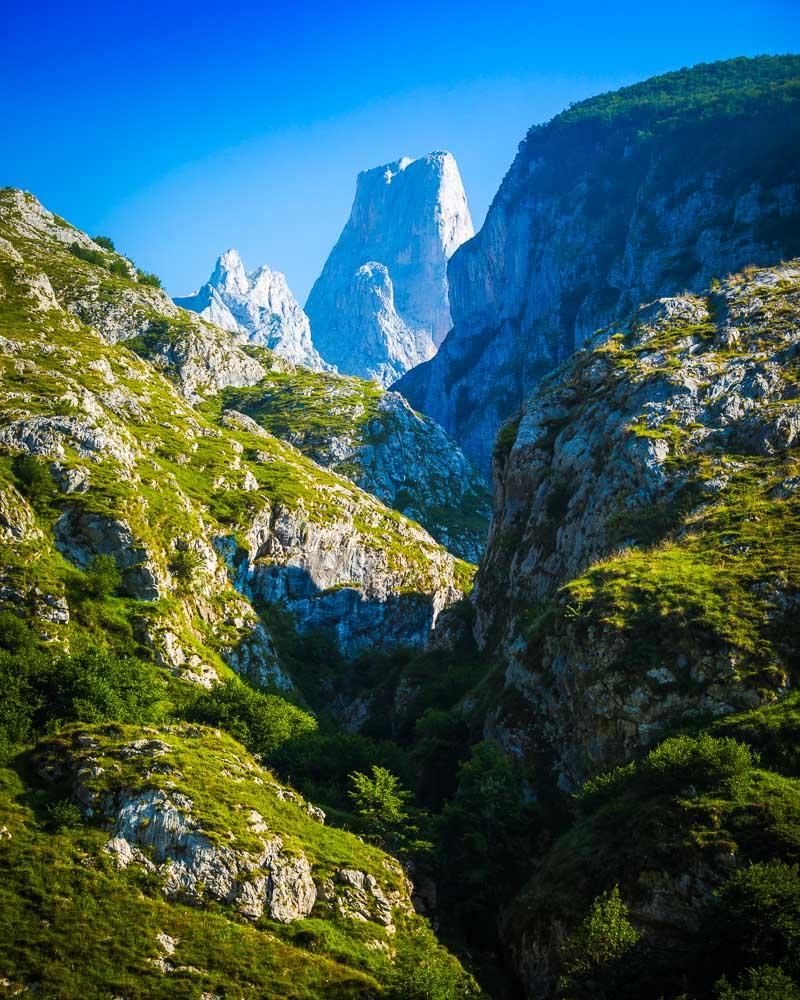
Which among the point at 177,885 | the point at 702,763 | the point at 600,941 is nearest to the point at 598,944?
Result: the point at 600,941

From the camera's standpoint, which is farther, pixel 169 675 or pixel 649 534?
pixel 169 675

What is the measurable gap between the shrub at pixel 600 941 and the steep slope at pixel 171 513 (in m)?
42.6

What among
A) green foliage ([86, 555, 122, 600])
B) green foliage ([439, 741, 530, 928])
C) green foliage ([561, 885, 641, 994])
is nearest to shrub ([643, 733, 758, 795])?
green foliage ([561, 885, 641, 994])

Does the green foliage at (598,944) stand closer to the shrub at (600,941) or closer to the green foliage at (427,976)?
the shrub at (600,941)

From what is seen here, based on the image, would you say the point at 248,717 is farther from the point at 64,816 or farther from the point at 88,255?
the point at 88,255

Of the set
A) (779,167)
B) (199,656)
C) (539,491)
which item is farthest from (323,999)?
(779,167)

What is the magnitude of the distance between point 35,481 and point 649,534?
56099 millimetres

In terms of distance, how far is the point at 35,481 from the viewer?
70.9 m

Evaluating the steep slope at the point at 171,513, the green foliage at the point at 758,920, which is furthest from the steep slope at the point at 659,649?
the steep slope at the point at 171,513

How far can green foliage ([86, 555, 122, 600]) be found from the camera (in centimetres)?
6419

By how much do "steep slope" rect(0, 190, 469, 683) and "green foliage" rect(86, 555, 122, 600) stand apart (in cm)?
109

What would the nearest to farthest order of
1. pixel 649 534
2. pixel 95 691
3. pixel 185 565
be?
pixel 95 691
pixel 649 534
pixel 185 565

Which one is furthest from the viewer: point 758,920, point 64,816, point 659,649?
point 659,649

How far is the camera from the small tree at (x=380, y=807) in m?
48.0
